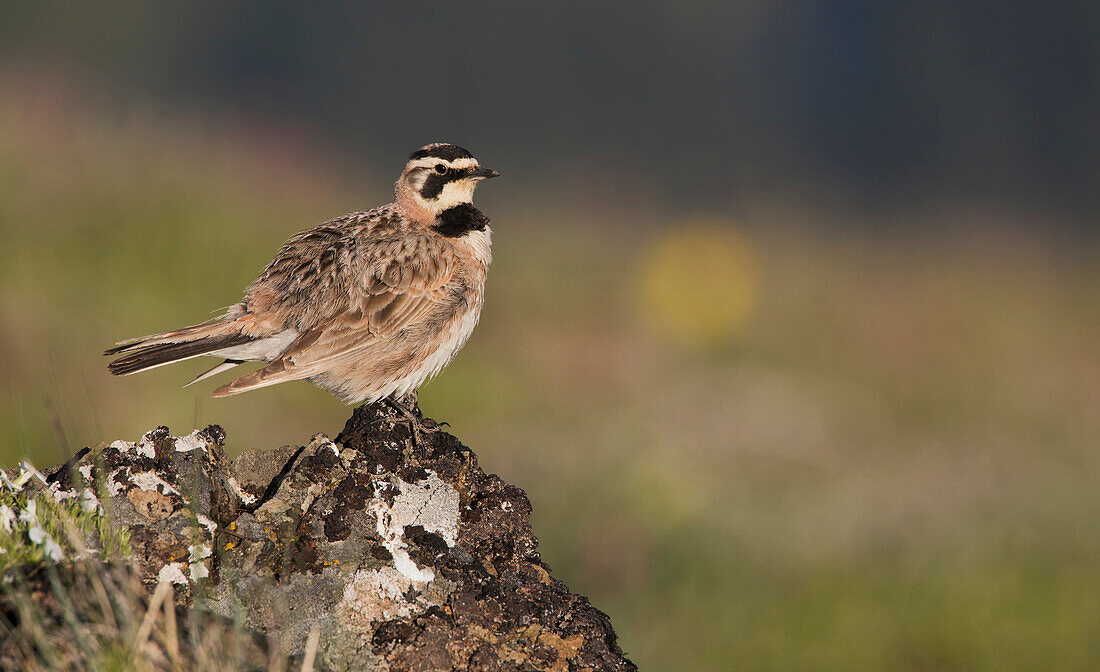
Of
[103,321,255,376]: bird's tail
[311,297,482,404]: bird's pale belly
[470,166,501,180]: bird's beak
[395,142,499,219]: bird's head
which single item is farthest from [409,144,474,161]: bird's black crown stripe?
[103,321,255,376]: bird's tail

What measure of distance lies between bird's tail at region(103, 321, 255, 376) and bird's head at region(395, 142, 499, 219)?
5.87 feet

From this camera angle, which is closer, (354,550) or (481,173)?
(354,550)

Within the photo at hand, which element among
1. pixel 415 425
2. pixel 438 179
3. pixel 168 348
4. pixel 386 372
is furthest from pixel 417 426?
pixel 438 179

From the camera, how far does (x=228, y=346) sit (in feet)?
23.1

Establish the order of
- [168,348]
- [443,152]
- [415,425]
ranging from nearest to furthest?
[415,425], [168,348], [443,152]

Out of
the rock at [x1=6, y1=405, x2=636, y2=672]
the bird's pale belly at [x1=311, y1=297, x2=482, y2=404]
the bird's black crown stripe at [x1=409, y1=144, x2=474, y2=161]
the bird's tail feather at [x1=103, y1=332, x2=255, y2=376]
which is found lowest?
the rock at [x1=6, y1=405, x2=636, y2=672]

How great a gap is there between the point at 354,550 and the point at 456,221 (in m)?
3.76

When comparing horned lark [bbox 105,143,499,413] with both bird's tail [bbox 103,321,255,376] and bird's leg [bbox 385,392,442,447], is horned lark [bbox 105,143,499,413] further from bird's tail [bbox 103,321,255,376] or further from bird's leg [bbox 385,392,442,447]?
bird's leg [bbox 385,392,442,447]

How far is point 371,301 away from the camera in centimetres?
751

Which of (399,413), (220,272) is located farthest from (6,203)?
(399,413)

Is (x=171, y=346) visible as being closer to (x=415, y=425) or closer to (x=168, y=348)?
(x=168, y=348)

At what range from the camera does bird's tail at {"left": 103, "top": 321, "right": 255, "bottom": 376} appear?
6477 mm

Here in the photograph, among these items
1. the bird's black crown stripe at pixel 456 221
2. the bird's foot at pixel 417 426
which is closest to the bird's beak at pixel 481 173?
the bird's black crown stripe at pixel 456 221

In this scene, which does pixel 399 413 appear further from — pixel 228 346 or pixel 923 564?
pixel 923 564
